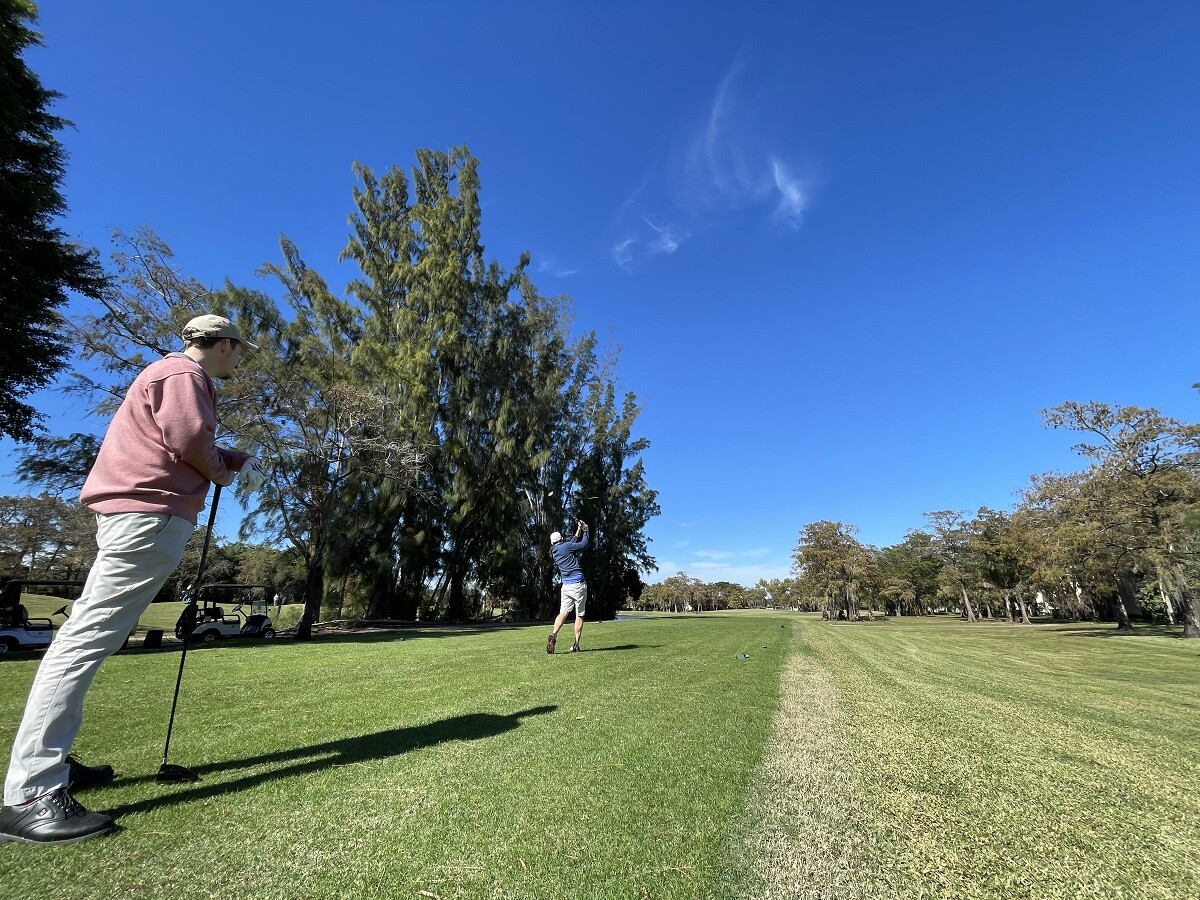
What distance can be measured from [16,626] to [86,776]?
1253cm

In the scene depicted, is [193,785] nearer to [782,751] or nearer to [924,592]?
[782,751]

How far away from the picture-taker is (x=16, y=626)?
34.3 feet

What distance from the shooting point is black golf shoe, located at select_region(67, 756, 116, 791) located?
245cm

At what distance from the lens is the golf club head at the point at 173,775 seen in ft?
8.39

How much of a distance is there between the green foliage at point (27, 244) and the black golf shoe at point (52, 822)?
44.5ft

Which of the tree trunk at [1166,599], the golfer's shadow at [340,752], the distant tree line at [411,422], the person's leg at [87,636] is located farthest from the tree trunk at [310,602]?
the tree trunk at [1166,599]

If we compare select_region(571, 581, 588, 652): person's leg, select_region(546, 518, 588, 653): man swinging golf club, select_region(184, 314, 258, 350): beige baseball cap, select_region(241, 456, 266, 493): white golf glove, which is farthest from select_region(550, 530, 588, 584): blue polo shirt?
select_region(184, 314, 258, 350): beige baseball cap

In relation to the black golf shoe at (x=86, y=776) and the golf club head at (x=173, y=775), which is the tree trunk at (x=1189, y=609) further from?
the black golf shoe at (x=86, y=776)

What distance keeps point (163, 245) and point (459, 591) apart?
753 inches

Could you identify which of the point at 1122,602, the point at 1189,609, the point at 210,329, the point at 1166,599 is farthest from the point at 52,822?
the point at 1166,599

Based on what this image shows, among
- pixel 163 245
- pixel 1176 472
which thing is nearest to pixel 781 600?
pixel 1176 472

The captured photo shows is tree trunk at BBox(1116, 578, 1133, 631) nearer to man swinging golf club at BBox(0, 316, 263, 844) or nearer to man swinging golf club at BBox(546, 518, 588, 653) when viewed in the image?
man swinging golf club at BBox(546, 518, 588, 653)

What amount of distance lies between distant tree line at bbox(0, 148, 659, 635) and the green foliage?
3.30ft

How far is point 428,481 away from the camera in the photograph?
23.6 meters
